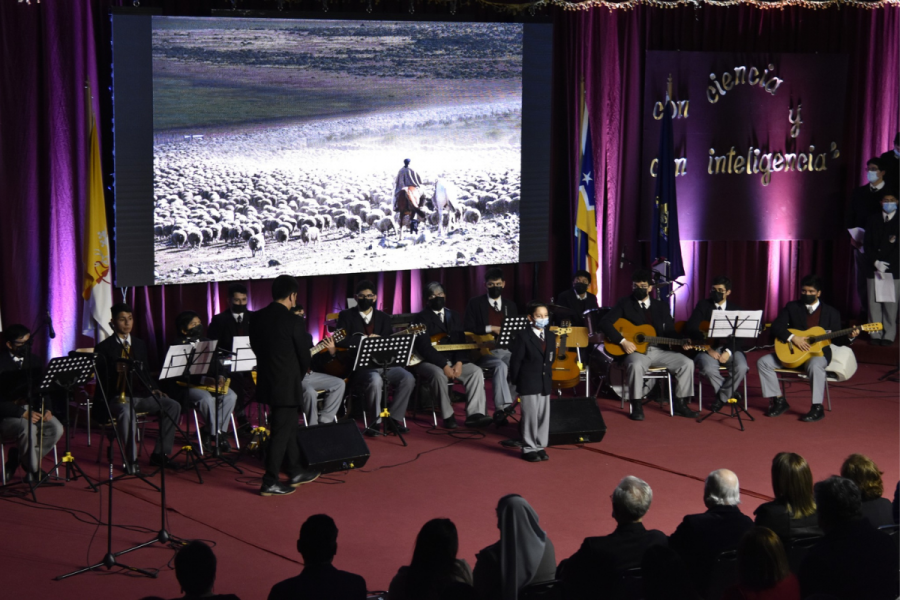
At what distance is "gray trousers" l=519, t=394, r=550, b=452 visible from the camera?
9.42 m

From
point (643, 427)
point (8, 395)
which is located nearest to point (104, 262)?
point (8, 395)

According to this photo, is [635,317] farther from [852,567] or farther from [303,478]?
[852,567]

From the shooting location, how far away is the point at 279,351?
813 cm

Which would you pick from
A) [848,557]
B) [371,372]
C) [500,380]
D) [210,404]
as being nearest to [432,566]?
[848,557]

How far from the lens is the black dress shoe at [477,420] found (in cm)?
1063

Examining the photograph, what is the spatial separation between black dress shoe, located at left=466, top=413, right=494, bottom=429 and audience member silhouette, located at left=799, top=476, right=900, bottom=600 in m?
5.82

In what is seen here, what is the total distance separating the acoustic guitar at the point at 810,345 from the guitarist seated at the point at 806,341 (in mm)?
42

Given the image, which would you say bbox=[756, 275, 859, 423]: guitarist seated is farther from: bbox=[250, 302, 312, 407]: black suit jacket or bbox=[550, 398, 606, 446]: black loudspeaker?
bbox=[250, 302, 312, 407]: black suit jacket

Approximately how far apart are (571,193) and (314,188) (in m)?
3.54

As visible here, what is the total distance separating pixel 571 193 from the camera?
1331cm

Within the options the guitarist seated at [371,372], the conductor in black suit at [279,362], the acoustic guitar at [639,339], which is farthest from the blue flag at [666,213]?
the conductor in black suit at [279,362]

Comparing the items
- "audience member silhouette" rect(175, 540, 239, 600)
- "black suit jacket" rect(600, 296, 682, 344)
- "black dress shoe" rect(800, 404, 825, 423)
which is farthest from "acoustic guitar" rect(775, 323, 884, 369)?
"audience member silhouette" rect(175, 540, 239, 600)

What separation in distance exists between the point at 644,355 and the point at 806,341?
1.69 m

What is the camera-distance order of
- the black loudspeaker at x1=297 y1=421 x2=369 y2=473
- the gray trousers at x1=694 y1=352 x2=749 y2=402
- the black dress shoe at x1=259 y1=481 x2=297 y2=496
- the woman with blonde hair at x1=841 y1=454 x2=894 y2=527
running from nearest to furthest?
the woman with blonde hair at x1=841 y1=454 x2=894 y2=527, the black dress shoe at x1=259 y1=481 x2=297 y2=496, the black loudspeaker at x1=297 y1=421 x2=369 y2=473, the gray trousers at x1=694 y1=352 x2=749 y2=402
